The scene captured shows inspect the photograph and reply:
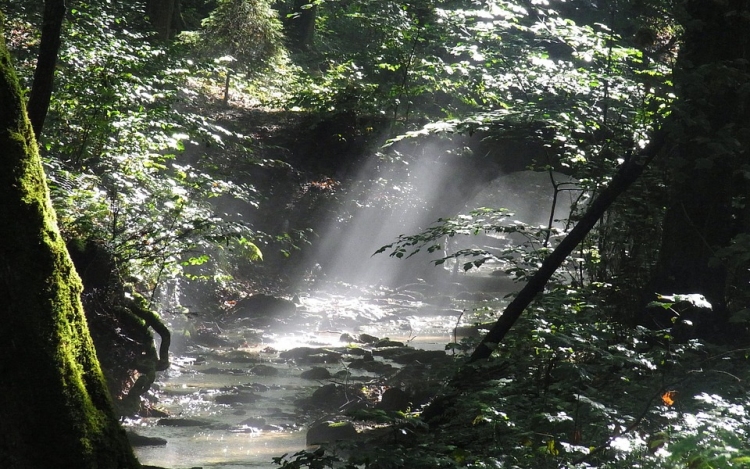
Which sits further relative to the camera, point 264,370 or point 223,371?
point 264,370

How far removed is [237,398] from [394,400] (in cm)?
220

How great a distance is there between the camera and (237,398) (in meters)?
8.22

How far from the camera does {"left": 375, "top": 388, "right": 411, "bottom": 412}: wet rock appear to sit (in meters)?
7.13

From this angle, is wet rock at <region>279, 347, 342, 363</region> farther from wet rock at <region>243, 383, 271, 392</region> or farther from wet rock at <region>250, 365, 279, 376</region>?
wet rock at <region>243, 383, 271, 392</region>

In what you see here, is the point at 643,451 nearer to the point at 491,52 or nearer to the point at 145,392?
the point at 491,52

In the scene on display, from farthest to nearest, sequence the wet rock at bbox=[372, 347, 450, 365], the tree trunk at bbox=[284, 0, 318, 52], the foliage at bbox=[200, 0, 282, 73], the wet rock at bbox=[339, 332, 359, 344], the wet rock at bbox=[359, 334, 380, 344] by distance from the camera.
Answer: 1. the tree trunk at bbox=[284, 0, 318, 52]
2. the foliage at bbox=[200, 0, 282, 73]
3. the wet rock at bbox=[339, 332, 359, 344]
4. the wet rock at bbox=[359, 334, 380, 344]
5. the wet rock at bbox=[372, 347, 450, 365]

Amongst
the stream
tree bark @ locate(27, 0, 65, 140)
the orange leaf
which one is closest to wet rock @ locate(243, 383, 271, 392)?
the stream

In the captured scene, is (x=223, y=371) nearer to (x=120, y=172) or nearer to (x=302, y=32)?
(x=120, y=172)

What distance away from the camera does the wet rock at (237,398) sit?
8.09m

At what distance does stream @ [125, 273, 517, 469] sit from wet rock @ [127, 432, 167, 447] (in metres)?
0.08

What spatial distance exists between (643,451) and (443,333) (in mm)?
11211

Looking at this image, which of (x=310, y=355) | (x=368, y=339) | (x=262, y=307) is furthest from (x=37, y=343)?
(x=262, y=307)

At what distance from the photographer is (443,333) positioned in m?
13.7

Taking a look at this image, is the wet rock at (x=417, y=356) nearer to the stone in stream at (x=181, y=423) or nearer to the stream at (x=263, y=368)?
the stream at (x=263, y=368)
